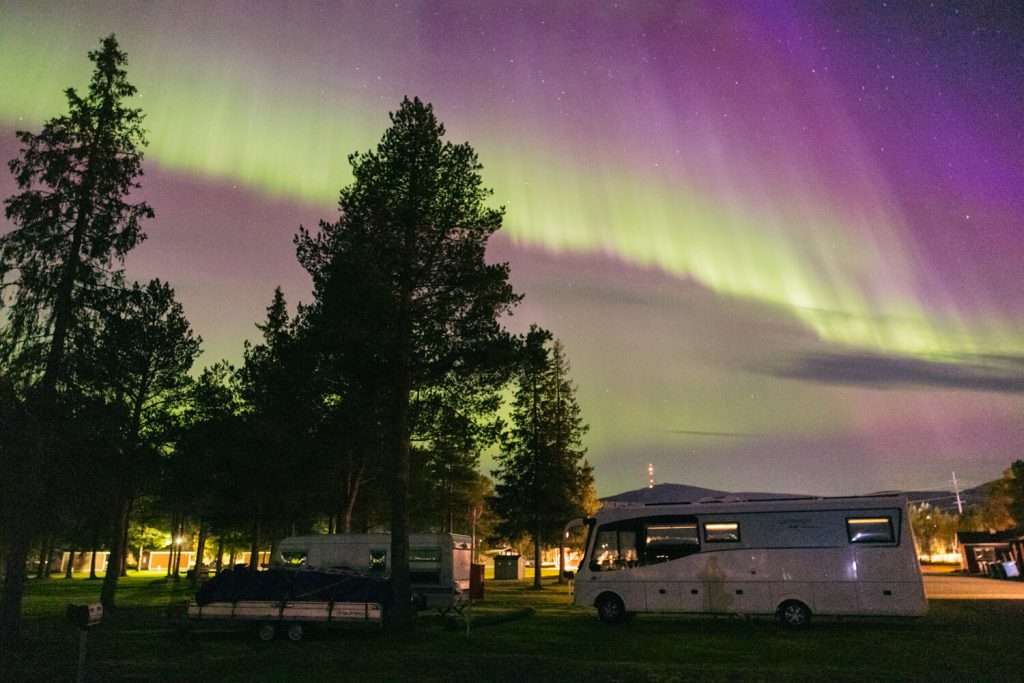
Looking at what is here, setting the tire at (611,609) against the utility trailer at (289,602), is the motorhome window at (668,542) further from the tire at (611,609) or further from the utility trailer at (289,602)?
the utility trailer at (289,602)

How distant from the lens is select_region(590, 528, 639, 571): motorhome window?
74.4ft

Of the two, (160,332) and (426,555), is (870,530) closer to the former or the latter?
(426,555)

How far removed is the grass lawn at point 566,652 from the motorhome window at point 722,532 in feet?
8.17

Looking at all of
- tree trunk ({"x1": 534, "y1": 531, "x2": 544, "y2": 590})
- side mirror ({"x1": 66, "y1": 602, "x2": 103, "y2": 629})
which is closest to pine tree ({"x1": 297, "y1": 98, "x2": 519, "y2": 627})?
side mirror ({"x1": 66, "y1": 602, "x2": 103, "y2": 629})

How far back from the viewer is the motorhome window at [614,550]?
22688mm

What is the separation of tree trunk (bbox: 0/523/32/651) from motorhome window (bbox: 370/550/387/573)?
40.2ft

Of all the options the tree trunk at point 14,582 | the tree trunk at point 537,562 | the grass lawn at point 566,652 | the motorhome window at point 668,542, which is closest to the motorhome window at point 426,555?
the grass lawn at point 566,652

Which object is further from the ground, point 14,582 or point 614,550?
point 614,550

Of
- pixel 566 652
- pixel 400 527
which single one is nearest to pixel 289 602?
pixel 400 527

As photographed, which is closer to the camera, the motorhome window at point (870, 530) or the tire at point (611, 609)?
the motorhome window at point (870, 530)

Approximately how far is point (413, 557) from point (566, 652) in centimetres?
1214

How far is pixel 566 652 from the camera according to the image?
15688 mm

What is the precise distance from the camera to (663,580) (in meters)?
21.9

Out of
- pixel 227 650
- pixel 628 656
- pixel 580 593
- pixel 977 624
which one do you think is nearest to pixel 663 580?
pixel 580 593
